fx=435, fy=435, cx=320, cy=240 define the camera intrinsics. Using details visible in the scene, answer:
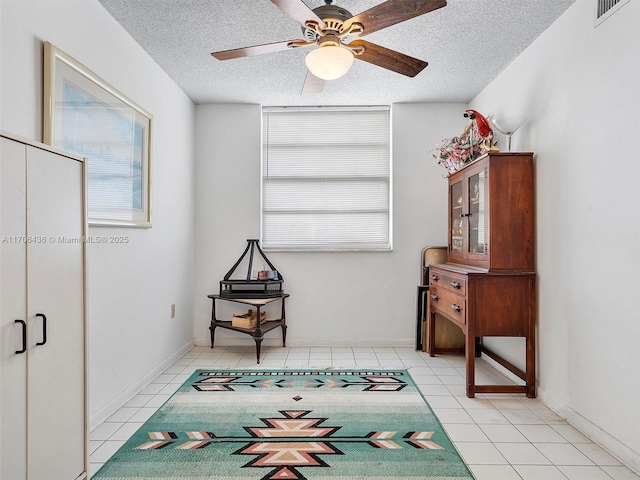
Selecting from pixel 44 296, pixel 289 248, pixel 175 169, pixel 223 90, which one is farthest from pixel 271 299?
pixel 44 296

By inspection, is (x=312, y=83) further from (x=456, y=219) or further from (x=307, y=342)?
(x=307, y=342)

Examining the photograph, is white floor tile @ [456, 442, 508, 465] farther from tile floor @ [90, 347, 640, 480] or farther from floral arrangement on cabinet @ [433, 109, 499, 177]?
floral arrangement on cabinet @ [433, 109, 499, 177]

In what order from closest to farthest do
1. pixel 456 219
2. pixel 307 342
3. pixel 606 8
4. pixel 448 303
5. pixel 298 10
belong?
pixel 298 10, pixel 606 8, pixel 448 303, pixel 456 219, pixel 307 342

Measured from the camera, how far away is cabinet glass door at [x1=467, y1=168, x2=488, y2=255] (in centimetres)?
306

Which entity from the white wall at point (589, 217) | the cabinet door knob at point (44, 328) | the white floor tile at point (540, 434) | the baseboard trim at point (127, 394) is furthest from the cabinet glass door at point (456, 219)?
the cabinet door knob at point (44, 328)

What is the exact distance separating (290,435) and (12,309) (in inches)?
60.5

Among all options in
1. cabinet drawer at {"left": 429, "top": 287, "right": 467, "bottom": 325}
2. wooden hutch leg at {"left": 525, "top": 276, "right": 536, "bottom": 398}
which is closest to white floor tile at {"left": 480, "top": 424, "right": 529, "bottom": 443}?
wooden hutch leg at {"left": 525, "top": 276, "right": 536, "bottom": 398}

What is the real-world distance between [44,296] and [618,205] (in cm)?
257

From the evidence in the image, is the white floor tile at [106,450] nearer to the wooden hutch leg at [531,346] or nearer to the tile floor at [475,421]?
the tile floor at [475,421]

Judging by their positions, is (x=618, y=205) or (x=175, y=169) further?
(x=175, y=169)

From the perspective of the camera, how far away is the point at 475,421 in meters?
2.57

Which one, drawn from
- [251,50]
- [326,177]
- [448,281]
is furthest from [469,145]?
[251,50]

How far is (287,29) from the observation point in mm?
2852

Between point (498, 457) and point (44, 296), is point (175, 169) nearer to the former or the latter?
point (44, 296)
